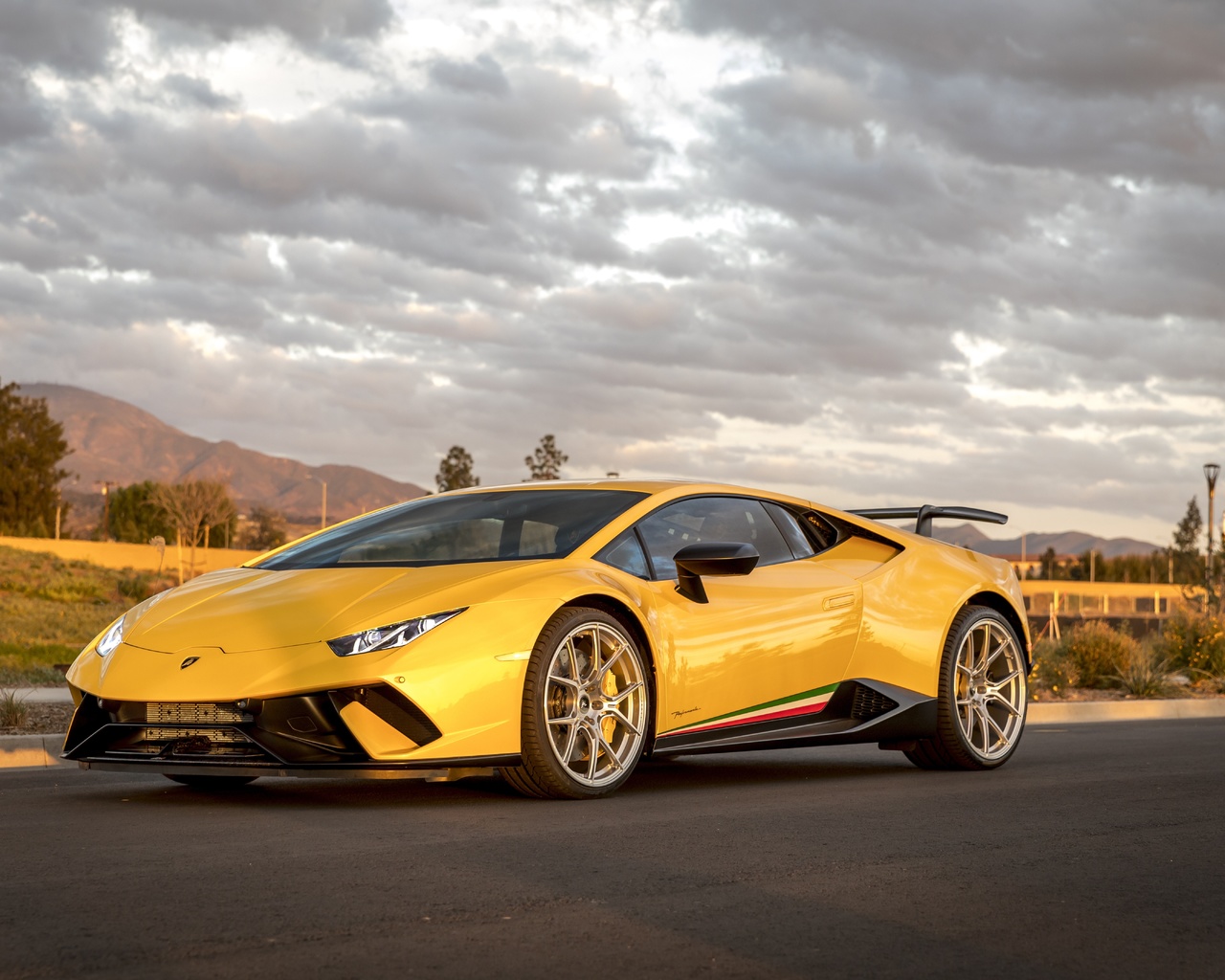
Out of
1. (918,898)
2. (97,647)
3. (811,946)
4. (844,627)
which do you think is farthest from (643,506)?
(811,946)

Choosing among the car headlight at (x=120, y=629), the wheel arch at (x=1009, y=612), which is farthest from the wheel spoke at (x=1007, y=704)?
the car headlight at (x=120, y=629)

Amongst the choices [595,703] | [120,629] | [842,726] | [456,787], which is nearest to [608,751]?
[595,703]

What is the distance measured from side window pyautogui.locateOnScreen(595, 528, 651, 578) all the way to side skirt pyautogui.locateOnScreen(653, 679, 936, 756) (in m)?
0.80

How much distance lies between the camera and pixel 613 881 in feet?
15.6

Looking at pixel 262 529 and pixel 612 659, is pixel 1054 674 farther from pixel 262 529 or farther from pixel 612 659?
pixel 262 529

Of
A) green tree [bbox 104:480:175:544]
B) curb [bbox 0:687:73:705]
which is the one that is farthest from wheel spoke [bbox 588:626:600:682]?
green tree [bbox 104:480:175:544]

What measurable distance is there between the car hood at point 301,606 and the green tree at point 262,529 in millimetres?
80412

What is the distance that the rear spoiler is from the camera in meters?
9.49

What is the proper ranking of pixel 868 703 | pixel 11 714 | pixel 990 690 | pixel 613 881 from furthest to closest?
pixel 11 714 < pixel 990 690 < pixel 868 703 < pixel 613 881

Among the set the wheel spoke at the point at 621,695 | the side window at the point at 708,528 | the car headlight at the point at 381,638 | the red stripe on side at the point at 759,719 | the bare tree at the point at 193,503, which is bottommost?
the red stripe on side at the point at 759,719

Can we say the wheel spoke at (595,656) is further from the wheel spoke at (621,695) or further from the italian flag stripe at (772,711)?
the italian flag stripe at (772,711)

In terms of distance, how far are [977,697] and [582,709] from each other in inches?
118

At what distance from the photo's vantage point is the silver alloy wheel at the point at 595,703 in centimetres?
663

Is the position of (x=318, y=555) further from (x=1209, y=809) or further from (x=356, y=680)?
(x=1209, y=809)
